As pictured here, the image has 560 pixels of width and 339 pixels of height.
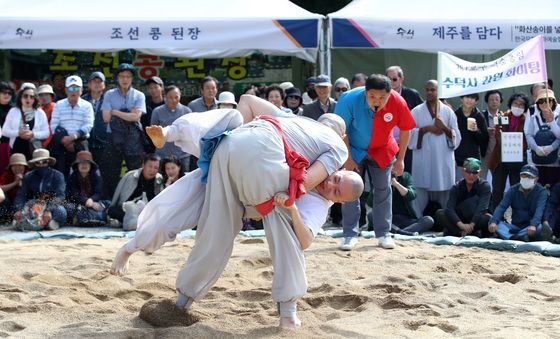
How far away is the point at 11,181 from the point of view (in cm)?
945

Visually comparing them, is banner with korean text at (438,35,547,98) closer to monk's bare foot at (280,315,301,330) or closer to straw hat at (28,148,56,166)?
straw hat at (28,148,56,166)

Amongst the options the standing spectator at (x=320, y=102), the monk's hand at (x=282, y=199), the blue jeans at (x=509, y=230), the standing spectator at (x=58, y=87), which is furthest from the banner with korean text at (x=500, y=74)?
the monk's hand at (x=282, y=199)

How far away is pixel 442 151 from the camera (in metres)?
9.39

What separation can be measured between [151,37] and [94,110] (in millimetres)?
977

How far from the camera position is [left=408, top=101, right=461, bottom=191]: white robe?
9.29 metres

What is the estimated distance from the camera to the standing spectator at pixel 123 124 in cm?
947

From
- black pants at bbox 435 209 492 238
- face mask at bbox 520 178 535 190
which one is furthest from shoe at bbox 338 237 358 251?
face mask at bbox 520 178 535 190

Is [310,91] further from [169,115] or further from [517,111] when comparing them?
[517,111]

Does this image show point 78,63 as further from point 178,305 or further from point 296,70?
point 178,305

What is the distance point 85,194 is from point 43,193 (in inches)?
17.6

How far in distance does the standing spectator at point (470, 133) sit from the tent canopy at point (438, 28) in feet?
2.03

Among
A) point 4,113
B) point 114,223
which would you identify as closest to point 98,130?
point 4,113

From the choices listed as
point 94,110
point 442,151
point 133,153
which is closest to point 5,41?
point 94,110

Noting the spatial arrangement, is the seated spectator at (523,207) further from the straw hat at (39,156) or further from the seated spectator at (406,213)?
the straw hat at (39,156)
